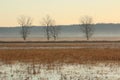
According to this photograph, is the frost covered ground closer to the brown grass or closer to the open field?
the brown grass

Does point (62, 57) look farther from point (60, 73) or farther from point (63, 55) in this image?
point (60, 73)

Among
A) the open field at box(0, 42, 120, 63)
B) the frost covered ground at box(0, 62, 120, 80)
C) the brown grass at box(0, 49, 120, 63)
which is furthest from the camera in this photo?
the open field at box(0, 42, 120, 63)

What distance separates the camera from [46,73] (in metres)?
26.9

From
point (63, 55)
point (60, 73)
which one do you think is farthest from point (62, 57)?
point (60, 73)

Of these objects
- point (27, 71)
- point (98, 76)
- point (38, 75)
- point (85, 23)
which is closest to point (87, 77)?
point (98, 76)

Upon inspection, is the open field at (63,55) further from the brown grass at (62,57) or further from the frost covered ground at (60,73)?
the frost covered ground at (60,73)

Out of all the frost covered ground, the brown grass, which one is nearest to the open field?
the brown grass

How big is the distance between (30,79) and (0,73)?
3548 millimetres

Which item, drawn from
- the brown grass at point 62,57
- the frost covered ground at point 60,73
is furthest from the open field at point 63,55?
the frost covered ground at point 60,73

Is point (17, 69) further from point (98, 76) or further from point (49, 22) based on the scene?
point (49, 22)

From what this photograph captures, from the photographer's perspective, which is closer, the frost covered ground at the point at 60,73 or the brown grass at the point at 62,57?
the frost covered ground at the point at 60,73

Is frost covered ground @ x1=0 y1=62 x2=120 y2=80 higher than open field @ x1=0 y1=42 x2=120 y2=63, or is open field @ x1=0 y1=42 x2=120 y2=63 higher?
frost covered ground @ x1=0 y1=62 x2=120 y2=80

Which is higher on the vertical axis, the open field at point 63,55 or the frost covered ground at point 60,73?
the frost covered ground at point 60,73

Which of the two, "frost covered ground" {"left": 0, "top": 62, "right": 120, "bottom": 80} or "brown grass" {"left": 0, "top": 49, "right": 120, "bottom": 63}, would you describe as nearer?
"frost covered ground" {"left": 0, "top": 62, "right": 120, "bottom": 80}
